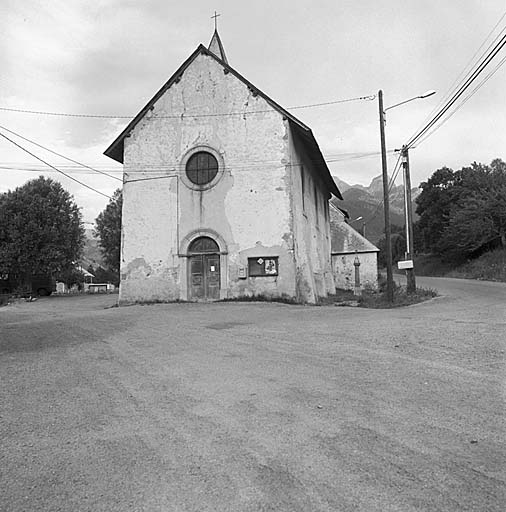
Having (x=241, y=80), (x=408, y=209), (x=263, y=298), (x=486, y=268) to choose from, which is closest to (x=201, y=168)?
(x=241, y=80)

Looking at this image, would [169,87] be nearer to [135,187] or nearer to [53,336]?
[135,187]

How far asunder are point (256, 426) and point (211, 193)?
54.5ft

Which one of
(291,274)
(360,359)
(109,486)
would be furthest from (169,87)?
(109,486)

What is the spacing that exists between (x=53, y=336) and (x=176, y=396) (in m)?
5.43

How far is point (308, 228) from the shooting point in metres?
23.7

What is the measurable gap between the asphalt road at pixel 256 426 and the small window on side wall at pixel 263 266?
1047cm

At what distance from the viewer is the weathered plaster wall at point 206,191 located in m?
19.6

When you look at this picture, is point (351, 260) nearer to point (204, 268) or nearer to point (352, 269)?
point (352, 269)

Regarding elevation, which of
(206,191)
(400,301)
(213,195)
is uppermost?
(206,191)

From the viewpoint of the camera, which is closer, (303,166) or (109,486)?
(109,486)

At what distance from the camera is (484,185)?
45.7 m

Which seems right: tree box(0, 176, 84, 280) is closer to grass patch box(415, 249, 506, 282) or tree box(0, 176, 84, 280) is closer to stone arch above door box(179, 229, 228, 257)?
stone arch above door box(179, 229, 228, 257)

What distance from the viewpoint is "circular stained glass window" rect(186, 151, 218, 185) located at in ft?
67.6

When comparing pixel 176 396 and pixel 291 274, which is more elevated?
pixel 291 274
